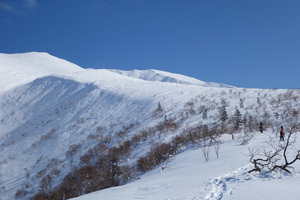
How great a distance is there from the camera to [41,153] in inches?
1585

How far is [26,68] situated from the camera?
10606 centimetres

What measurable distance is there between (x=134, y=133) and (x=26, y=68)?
98099mm

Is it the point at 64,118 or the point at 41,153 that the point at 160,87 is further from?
the point at 41,153

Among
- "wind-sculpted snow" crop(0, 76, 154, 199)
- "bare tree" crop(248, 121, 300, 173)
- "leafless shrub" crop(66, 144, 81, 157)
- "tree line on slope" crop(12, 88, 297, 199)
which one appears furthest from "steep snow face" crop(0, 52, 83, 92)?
"bare tree" crop(248, 121, 300, 173)

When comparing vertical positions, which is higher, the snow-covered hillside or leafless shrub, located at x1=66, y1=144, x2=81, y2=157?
the snow-covered hillside

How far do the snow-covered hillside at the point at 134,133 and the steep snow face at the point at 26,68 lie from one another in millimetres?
16746

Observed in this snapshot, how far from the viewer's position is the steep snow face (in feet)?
288

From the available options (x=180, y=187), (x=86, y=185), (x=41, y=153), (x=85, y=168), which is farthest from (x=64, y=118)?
(x=180, y=187)

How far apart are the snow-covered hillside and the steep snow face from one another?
1675cm

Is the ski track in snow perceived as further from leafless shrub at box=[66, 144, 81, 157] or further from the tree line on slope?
leafless shrub at box=[66, 144, 81, 157]

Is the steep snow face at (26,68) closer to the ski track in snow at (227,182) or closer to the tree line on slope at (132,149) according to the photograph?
the tree line on slope at (132,149)

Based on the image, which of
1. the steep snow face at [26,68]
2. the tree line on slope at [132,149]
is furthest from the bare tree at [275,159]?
the steep snow face at [26,68]

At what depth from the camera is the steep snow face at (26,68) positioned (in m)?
87.7

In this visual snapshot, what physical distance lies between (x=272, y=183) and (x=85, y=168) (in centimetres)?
2653
